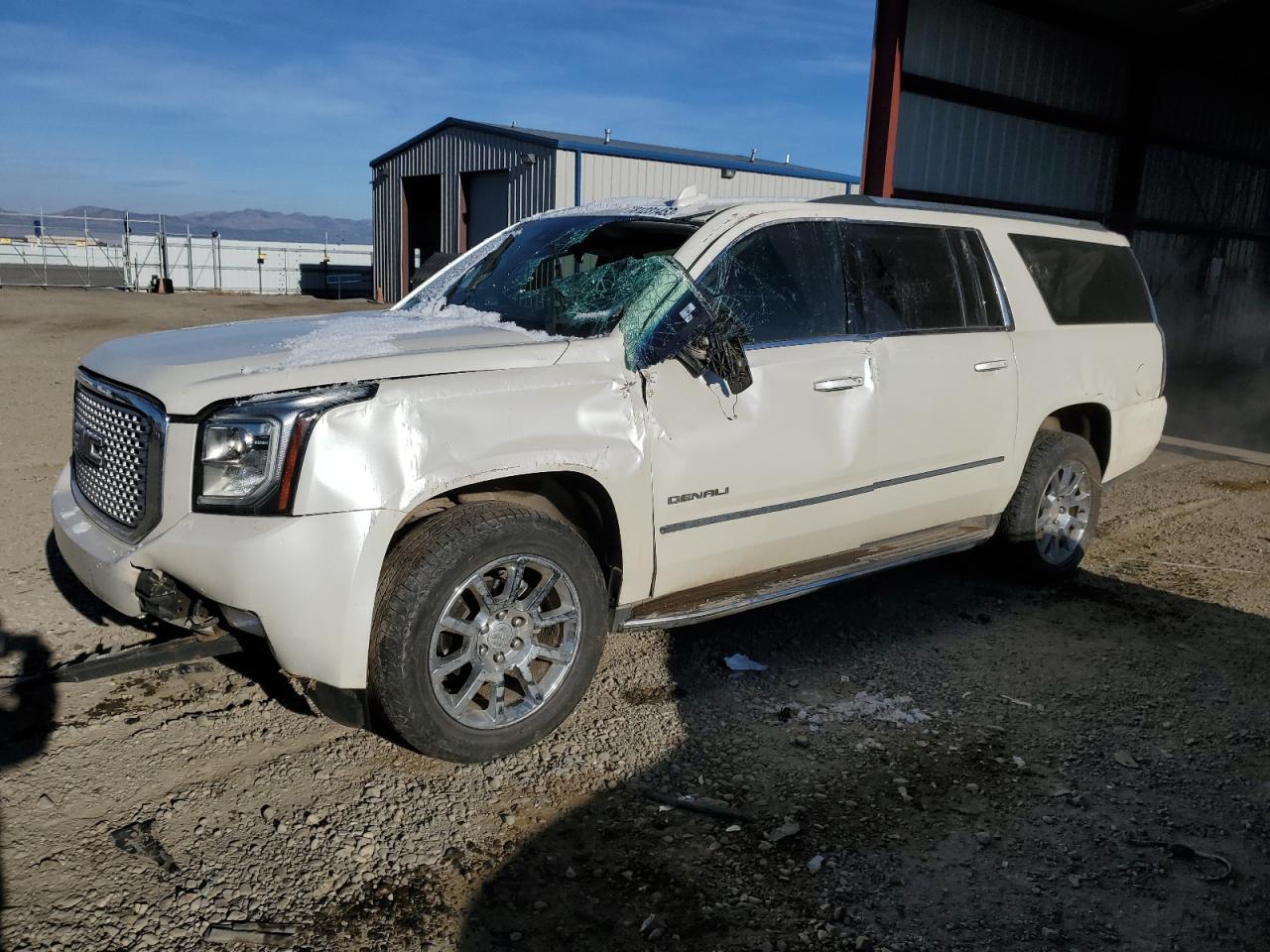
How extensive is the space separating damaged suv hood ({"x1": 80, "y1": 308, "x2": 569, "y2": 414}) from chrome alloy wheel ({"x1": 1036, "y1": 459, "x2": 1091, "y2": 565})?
3.15 m

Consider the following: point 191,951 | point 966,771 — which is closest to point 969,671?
point 966,771

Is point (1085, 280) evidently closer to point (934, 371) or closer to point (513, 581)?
point (934, 371)

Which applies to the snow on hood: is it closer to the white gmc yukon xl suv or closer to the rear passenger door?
the white gmc yukon xl suv

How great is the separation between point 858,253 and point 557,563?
205 cm

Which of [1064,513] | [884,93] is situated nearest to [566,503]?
[1064,513]

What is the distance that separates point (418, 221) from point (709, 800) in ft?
83.8

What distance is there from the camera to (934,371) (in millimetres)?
4609

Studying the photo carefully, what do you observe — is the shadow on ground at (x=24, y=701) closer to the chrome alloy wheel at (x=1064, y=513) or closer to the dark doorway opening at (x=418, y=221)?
the chrome alloy wheel at (x=1064, y=513)

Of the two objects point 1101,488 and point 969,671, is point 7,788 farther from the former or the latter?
point 1101,488

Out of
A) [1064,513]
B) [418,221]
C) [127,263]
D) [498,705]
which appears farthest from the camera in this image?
[127,263]

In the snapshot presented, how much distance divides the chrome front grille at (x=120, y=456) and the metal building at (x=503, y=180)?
1643 centimetres

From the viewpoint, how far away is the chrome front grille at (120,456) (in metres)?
3.17

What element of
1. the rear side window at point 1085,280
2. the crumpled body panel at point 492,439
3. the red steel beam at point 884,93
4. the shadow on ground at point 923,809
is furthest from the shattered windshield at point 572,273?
the red steel beam at point 884,93

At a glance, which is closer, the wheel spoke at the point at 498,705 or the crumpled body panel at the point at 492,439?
the crumpled body panel at the point at 492,439
